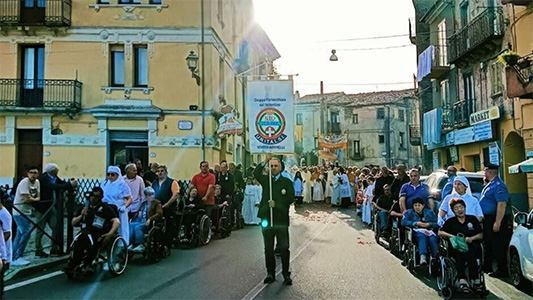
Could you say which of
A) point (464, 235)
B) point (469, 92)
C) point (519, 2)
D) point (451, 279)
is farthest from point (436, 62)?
point (451, 279)

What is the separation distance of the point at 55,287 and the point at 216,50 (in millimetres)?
17989

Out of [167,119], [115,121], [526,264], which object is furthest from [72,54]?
[526,264]

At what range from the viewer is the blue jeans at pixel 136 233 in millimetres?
10547

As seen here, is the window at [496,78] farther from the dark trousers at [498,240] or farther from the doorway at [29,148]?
the doorway at [29,148]

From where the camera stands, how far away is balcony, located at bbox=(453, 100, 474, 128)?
2550 cm

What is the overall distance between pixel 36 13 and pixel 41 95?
3.75 metres

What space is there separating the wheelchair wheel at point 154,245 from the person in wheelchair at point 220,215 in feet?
11.3

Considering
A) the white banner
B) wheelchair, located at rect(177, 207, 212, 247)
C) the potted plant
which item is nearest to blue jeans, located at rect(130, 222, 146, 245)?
wheelchair, located at rect(177, 207, 212, 247)

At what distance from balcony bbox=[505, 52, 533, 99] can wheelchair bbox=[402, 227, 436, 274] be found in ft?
28.1

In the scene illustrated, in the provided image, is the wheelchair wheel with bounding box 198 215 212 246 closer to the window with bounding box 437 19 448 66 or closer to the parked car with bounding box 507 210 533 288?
the parked car with bounding box 507 210 533 288

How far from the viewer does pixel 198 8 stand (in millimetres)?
23734

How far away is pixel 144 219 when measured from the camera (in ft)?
37.6

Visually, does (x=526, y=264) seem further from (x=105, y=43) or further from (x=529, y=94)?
(x=105, y=43)

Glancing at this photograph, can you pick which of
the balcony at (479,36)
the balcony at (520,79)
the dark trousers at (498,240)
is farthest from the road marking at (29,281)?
the balcony at (479,36)
